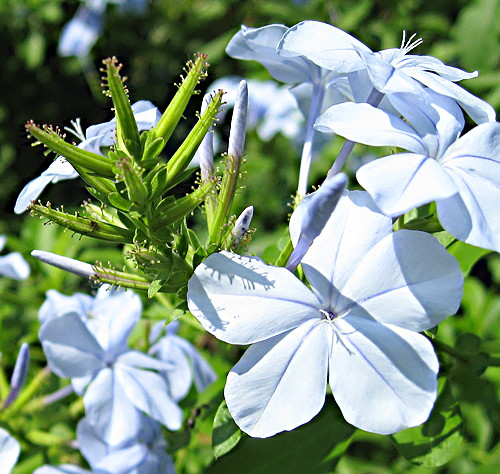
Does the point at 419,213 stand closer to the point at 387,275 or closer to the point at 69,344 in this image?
the point at 387,275

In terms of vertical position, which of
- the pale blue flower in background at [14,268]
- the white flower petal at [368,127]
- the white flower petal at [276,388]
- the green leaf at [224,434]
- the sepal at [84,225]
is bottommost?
the pale blue flower in background at [14,268]

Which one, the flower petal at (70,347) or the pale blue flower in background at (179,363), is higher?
the flower petal at (70,347)

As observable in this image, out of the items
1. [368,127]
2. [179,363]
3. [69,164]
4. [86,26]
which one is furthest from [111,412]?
[86,26]

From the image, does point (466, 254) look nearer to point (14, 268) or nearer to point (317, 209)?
point (317, 209)

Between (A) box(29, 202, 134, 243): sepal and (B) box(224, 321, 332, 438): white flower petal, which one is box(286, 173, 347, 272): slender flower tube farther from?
(A) box(29, 202, 134, 243): sepal

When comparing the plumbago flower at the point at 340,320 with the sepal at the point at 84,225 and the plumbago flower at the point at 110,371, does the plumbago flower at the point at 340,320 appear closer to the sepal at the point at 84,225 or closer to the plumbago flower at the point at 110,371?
the sepal at the point at 84,225

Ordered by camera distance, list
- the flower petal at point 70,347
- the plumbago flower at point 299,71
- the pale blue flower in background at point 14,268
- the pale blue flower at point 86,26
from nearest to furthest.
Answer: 1. the plumbago flower at point 299,71
2. the flower petal at point 70,347
3. the pale blue flower in background at point 14,268
4. the pale blue flower at point 86,26

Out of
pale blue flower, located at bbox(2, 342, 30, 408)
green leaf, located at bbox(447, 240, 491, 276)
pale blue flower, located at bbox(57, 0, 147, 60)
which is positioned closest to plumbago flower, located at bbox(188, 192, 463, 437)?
green leaf, located at bbox(447, 240, 491, 276)

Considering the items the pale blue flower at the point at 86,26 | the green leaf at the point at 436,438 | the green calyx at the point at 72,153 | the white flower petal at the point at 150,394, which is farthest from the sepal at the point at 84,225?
the pale blue flower at the point at 86,26
